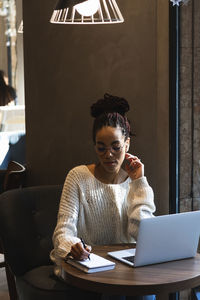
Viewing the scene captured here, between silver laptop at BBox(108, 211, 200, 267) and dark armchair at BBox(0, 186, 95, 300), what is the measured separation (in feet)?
1.69

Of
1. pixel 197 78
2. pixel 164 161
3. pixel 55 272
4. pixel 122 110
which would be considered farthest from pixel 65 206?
pixel 197 78

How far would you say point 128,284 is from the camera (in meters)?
2.43

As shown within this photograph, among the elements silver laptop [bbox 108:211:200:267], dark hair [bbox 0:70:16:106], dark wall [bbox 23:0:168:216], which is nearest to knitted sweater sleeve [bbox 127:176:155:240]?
silver laptop [bbox 108:211:200:267]

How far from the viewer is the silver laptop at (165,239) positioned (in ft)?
8.29

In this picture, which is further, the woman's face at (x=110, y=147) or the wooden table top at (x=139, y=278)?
the woman's face at (x=110, y=147)

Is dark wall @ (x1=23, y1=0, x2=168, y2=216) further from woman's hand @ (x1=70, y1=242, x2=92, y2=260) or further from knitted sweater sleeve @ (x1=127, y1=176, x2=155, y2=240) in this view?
woman's hand @ (x1=70, y1=242, x2=92, y2=260)

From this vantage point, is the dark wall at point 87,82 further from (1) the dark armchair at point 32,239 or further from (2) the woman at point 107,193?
(1) the dark armchair at point 32,239

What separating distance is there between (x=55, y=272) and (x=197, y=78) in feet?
4.74

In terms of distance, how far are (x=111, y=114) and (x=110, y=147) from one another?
191mm

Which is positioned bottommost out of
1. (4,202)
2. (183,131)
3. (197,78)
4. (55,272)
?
(55,272)

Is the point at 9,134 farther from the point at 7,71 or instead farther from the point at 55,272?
the point at 55,272

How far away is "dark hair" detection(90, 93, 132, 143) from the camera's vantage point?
9.82 feet

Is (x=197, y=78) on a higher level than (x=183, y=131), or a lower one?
higher

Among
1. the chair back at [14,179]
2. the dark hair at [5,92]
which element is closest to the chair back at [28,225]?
the chair back at [14,179]
